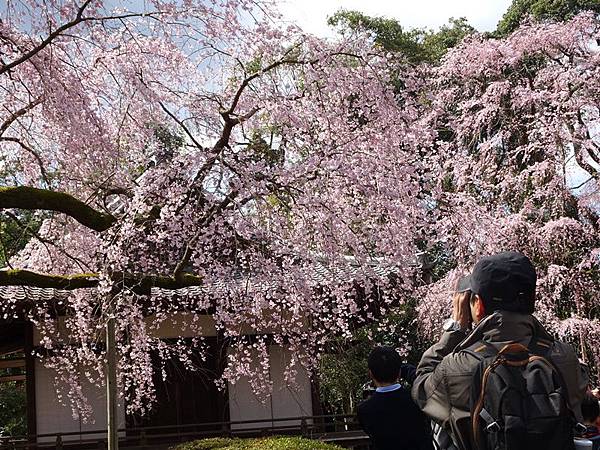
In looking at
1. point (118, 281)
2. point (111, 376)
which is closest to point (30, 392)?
point (111, 376)

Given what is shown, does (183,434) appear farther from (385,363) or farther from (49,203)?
(385,363)

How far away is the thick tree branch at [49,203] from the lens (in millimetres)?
4930

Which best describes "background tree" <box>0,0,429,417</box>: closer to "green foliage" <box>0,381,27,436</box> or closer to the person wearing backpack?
the person wearing backpack

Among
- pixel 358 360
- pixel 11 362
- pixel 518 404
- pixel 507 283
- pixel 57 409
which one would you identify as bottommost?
pixel 518 404

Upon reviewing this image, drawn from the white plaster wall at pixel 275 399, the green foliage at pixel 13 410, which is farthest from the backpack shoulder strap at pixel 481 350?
the green foliage at pixel 13 410

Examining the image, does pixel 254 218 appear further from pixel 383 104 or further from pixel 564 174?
pixel 564 174

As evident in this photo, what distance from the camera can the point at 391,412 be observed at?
→ 3.09 m

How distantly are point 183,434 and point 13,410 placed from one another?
895 cm

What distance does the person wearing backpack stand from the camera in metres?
2.09

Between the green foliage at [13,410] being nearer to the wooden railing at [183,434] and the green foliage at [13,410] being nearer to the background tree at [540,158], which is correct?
the wooden railing at [183,434]

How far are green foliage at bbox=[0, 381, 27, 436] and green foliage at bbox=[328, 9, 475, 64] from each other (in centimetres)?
1139

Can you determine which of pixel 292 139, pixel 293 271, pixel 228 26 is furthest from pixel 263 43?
pixel 293 271

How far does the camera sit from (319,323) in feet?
29.6

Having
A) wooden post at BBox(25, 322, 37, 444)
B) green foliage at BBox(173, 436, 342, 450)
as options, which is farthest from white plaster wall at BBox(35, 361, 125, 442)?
green foliage at BBox(173, 436, 342, 450)
